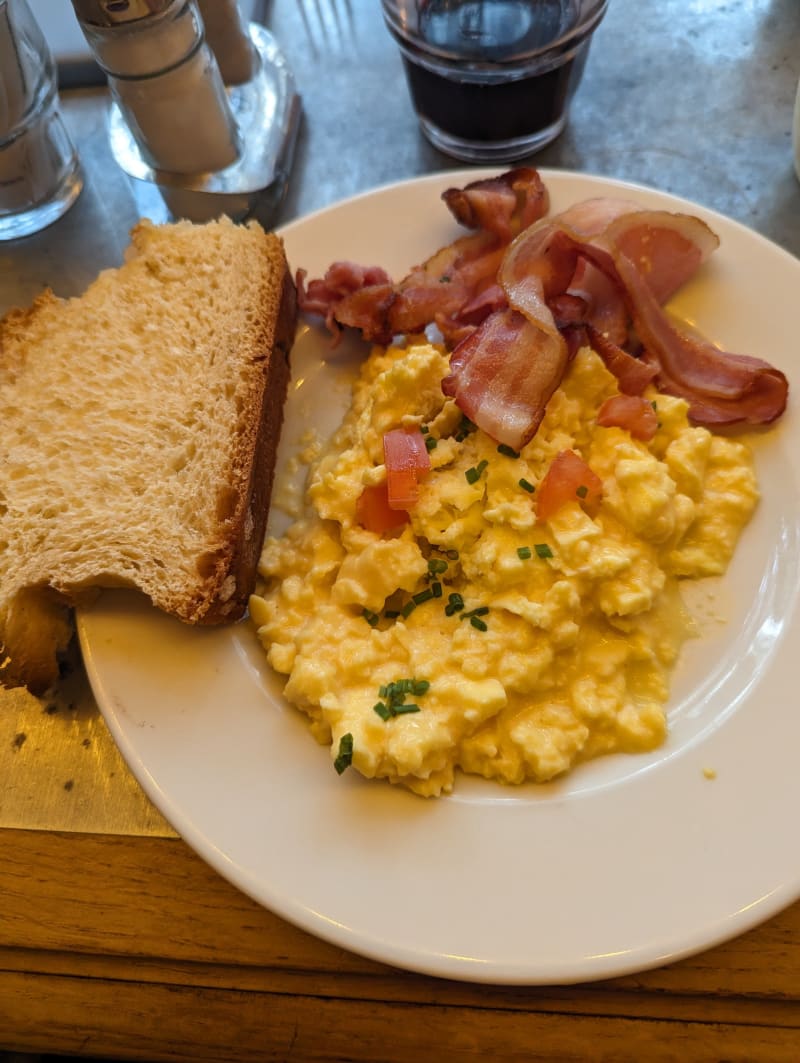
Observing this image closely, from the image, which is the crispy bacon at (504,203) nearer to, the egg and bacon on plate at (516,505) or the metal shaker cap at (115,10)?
the egg and bacon on plate at (516,505)

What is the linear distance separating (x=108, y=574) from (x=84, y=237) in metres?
1.57

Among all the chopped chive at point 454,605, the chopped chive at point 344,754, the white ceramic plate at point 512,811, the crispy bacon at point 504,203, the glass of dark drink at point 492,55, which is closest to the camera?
the white ceramic plate at point 512,811

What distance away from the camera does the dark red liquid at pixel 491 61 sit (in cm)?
217

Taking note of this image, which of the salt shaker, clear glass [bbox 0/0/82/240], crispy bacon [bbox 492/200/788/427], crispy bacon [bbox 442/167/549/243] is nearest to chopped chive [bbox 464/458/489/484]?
crispy bacon [bbox 492/200/788/427]

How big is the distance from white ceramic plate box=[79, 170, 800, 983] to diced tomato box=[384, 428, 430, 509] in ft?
1.40

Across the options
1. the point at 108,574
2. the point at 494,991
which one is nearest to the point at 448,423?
the point at 108,574

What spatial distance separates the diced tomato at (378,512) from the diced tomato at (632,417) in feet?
1.60

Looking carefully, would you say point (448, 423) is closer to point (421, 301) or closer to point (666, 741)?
point (421, 301)

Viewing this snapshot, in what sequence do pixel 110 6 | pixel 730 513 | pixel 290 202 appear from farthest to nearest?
pixel 290 202
pixel 110 6
pixel 730 513

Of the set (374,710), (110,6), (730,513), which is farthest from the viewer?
(110,6)

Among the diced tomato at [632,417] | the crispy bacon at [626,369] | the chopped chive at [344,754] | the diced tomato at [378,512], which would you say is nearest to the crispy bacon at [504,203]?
the crispy bacon at [626,369]

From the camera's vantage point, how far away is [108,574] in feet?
5.15

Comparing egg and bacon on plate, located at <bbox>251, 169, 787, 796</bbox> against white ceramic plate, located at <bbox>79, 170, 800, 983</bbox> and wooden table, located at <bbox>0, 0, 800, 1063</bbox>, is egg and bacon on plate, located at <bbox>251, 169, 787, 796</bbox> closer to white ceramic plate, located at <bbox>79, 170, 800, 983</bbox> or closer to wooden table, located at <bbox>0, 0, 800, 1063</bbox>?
white ceramic plate, located at <bbox>79, 170, 800, 983</bbox>

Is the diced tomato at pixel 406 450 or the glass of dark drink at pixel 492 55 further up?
the glass of dark drink at pixel 492 55
